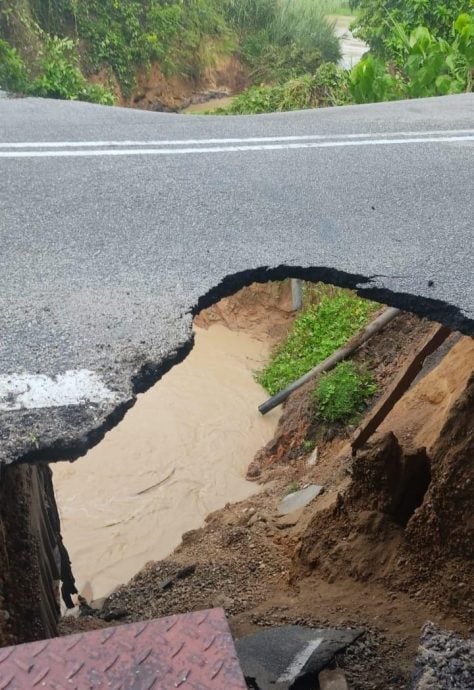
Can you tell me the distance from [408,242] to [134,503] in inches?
303

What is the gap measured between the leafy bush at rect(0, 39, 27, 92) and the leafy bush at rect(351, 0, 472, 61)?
7406mm

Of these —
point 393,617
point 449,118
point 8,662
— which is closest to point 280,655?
point 393,617

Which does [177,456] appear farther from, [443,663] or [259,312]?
[443,663]

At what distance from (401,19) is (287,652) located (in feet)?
52.9

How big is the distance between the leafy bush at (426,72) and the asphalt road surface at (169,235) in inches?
260

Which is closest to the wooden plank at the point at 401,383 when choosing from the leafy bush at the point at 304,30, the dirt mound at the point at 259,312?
the dirt mound at the point at 259,312

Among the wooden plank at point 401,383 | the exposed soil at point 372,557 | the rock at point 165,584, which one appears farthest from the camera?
the rock at point 165,584

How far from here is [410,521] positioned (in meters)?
5.70

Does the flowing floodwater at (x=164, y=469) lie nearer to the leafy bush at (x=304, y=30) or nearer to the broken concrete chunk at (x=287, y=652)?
the broken concrete chunk at (x=287, y=652)

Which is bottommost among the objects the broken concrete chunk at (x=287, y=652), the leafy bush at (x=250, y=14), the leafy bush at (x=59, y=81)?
the broken concrete chunk at (x=287, y=652)

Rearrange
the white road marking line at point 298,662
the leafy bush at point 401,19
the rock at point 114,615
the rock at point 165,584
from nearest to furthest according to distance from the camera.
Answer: the white road marking line at point 298,662 < the rock at point 114,615 < the rock at point 165,584 < the leafy bush at point 401,19

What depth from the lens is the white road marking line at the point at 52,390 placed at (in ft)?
11.7

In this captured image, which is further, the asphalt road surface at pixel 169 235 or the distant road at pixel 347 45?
the distant road at pixel 347 45

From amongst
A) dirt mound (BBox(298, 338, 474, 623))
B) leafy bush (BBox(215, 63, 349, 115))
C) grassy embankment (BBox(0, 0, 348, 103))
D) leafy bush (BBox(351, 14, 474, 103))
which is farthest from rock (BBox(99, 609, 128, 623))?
leafy bush (BBox(215, 63, 349, 115))
